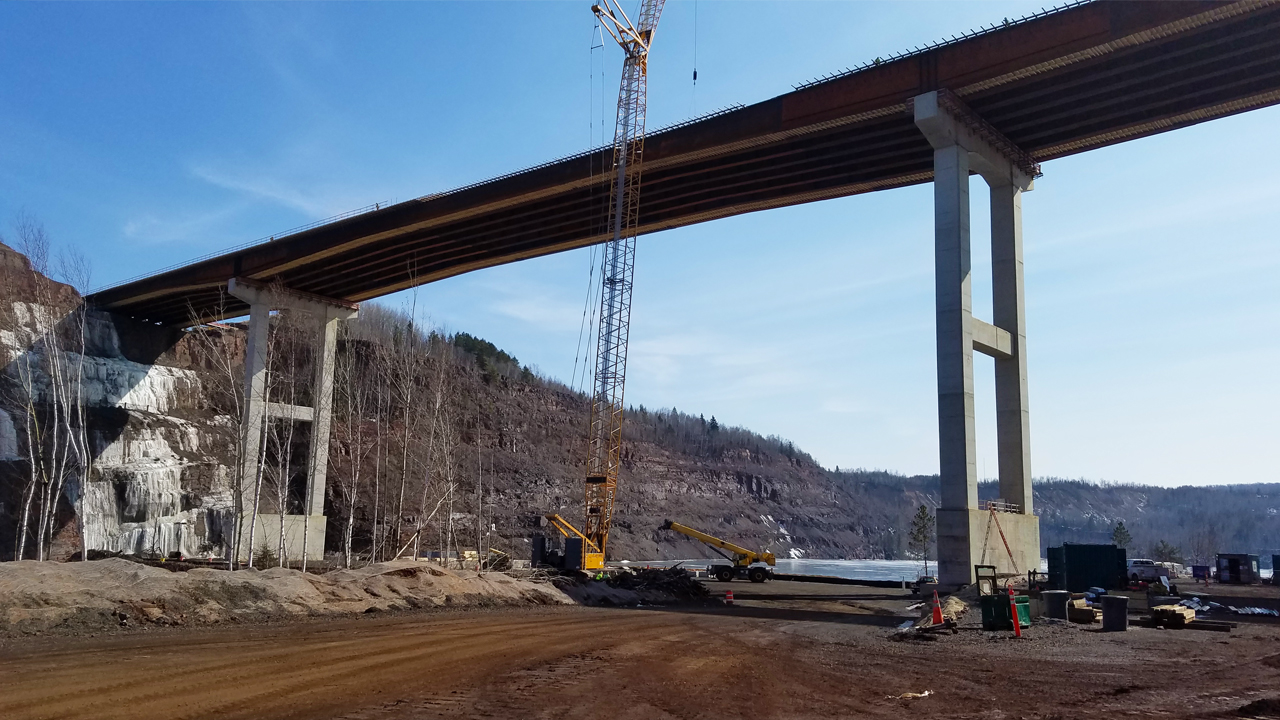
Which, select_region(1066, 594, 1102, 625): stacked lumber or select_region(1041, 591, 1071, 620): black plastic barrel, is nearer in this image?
select_region(1066, 594, 1102, 625): stacked lumber

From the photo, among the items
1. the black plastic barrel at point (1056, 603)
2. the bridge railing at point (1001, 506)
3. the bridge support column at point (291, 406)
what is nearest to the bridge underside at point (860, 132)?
the bridge support column at point (291, 406)

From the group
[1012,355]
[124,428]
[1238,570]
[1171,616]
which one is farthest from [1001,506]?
[124,428]

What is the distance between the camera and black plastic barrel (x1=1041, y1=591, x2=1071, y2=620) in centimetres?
2330

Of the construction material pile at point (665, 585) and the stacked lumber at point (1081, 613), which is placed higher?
the stacked lumber at point (1081, 613)

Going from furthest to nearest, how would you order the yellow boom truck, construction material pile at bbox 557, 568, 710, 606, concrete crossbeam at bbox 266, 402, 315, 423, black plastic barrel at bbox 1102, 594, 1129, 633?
concrete crossbeam at bbox 266, 402, 315, 423
the yellow boom truck
construction material pile at bbox 557, 568, 710, 606
black plastic barrel at bbox 1102, 594, 1129, 633

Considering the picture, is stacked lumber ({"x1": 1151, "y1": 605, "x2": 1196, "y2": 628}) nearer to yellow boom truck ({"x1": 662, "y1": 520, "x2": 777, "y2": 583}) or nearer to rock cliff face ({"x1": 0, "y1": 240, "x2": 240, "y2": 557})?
yellow boom truck ({"x1": 662, "y1": 520, "x2": 777, "y2": 583})

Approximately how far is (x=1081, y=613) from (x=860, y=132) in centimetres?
2013

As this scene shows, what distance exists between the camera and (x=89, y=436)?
63312 mm

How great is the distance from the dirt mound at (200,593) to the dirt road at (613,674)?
1.55m

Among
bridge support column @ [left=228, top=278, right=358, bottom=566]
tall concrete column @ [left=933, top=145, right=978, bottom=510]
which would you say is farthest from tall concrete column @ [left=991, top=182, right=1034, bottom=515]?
bridge support column @ [left=228, top=278, right=358, bottom=566]

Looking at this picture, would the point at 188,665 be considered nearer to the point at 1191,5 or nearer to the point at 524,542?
the point at 1191,5

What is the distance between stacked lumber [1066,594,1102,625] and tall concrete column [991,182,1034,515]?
12.8 meters

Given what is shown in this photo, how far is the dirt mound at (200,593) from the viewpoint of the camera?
60.6 ft

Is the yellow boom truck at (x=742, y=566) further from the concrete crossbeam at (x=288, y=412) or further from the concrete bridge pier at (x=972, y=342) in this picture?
the concrete crossbeam at (x=288, y=412)
